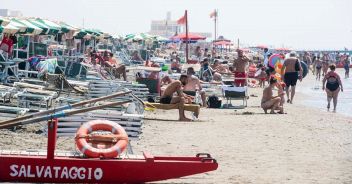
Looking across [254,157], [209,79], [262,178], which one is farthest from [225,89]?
[262,178]

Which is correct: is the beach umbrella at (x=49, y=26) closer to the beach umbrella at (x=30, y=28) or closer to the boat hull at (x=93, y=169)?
the beach umbrella at (x=30, y=28)

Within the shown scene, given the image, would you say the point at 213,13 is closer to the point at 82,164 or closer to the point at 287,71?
the point at 287,71

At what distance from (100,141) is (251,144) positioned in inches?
143

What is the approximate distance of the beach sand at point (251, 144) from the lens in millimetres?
7906

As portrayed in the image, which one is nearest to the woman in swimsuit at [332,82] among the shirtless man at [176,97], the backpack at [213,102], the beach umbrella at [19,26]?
the backpack at [213,102]

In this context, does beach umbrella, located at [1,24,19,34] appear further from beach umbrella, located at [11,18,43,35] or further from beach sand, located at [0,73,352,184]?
beach sand, located at [0,73,352,184]

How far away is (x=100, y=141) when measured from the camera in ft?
23.7

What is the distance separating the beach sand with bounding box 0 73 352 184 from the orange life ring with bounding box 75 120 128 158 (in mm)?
689

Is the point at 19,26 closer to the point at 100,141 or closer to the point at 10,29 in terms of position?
the point at 10,29

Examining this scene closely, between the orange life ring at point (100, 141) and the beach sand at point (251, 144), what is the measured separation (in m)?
0.69

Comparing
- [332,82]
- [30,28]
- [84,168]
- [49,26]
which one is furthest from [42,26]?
[84,168]

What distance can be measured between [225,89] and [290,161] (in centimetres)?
734

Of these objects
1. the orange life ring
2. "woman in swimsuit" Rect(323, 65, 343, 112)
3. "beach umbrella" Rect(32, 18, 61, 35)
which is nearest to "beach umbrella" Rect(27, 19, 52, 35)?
"beach umbrella" Rect(32, 18, 61, 35)

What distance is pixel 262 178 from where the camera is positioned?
25.0 feet
